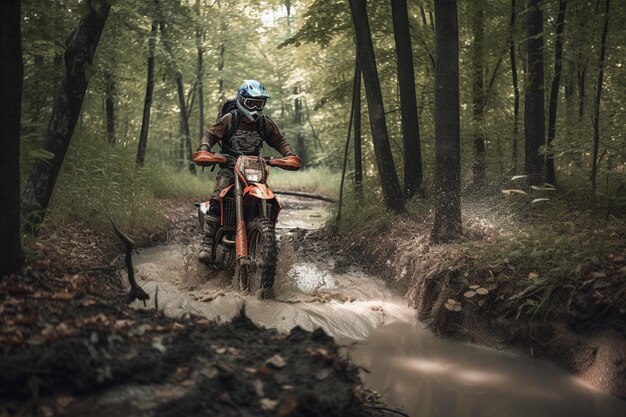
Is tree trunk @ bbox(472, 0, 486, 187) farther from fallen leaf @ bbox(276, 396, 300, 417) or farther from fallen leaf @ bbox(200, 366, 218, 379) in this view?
fallen leaf @ bbox(276, 396, 300, 417)

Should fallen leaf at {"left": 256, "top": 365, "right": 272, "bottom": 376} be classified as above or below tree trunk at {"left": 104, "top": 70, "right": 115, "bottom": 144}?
below

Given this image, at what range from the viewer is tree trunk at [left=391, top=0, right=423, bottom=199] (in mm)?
10609

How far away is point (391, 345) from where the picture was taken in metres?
5.82

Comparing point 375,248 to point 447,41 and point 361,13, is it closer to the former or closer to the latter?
point 447,41

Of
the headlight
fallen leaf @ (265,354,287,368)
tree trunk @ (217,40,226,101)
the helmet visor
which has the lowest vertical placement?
fallen leaf @ (265,354,287,368)

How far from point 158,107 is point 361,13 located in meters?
18.0

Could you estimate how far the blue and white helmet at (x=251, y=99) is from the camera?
24.4 ft

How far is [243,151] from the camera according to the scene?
761 cm

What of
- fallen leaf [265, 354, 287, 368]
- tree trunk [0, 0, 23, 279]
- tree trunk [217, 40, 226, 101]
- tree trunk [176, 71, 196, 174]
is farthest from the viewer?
tree trunk [217, 40, 226, 101]

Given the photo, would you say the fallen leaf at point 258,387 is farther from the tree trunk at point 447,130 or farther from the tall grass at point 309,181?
the tall grass at point 309,181

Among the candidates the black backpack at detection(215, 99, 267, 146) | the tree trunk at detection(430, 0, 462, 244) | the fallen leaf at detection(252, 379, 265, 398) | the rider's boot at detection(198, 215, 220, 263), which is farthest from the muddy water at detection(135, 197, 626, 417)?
the black backpack at detection(215, 99, 267, 146)

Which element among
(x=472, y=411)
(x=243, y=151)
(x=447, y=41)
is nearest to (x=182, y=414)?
(x=472, y=411)

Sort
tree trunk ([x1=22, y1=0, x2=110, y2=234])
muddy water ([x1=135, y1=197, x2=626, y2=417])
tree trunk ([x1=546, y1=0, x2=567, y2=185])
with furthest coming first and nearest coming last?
tree trunk ([x1=546, y1=0, x2=567, y2=185])
tree trunk ([x1=22, y1=0, x2=110, y2=234])
muddy water ([x1=135, y1=197, x2=626, y2=417])

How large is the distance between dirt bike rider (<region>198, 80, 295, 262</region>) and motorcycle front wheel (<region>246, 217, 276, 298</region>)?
80 cm
